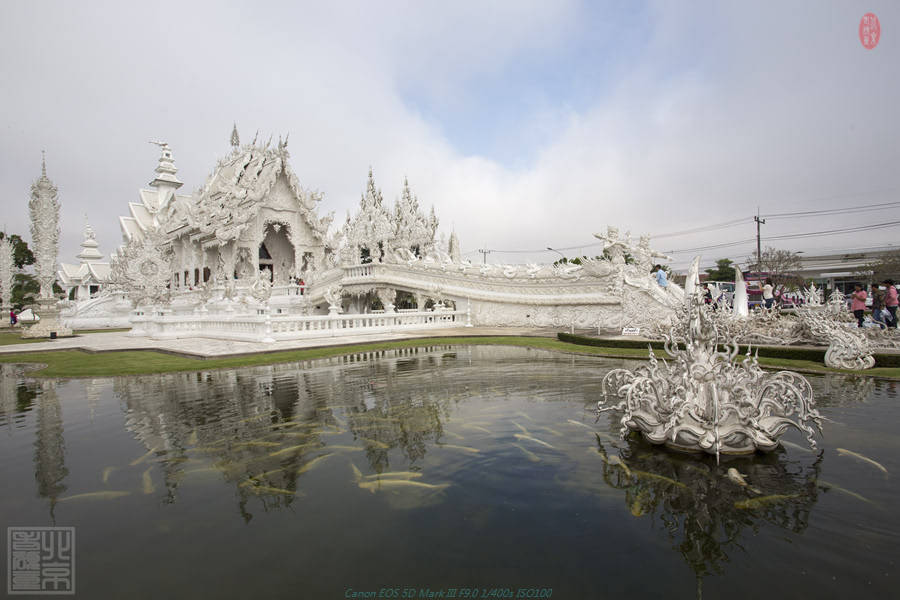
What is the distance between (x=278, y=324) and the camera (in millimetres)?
16047

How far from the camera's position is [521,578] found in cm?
279

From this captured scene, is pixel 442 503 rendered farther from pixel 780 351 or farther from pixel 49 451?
pixel 780 351

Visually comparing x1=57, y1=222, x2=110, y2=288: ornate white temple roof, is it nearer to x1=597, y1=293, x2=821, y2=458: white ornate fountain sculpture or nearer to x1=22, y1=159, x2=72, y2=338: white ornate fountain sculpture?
x1=22, y1=159, x2=72, y2=338: white ornate fountain sculpture

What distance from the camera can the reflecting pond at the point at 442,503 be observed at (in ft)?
9.21

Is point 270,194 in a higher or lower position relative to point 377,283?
higher

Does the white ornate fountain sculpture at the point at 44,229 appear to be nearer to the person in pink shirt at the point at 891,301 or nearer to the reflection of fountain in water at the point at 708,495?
the reflection of fountain in water at the point at 708,495

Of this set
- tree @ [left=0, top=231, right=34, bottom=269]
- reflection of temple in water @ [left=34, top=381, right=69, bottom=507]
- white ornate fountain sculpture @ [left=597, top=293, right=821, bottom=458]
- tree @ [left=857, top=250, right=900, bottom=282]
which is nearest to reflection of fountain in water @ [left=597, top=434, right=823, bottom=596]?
white ornate fountain sculpture @ [left=597, top=293, right=821, bottom=458]

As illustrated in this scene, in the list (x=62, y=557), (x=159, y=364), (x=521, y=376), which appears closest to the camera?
(x=62, y=557)

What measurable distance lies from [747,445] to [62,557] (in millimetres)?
5974

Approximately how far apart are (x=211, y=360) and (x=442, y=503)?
10.4m

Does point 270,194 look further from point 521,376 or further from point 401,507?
point 401,507

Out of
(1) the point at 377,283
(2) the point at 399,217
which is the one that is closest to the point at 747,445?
(1) the point at 377,283

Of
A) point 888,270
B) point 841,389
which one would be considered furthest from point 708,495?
point 888,270

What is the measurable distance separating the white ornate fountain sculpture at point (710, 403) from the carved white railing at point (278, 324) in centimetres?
1303
